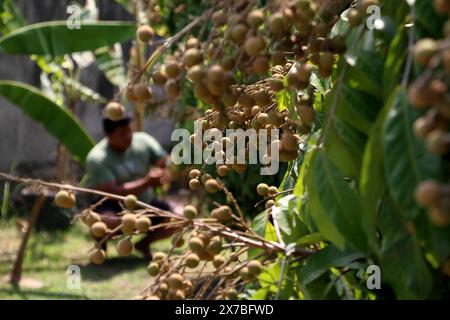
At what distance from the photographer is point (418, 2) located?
86cm

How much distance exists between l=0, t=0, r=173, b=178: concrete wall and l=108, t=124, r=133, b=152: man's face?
2.19 m

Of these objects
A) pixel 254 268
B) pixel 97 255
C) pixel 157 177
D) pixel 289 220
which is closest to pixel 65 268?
pixel 157 177

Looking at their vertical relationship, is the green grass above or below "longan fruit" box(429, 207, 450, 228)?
below

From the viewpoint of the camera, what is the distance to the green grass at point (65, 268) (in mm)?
4922

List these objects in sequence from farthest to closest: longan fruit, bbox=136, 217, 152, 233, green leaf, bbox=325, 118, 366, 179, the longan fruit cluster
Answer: longan fruit, bbox=136, 217, 152, 233, green leaf, bbox=325, 118, 366, 179, the longan fruit cluster

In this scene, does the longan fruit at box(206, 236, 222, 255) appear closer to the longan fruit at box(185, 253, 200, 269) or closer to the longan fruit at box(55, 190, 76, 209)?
the longan fruit at box(185, 253, 200, 269)

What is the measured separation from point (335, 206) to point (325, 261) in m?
0.19

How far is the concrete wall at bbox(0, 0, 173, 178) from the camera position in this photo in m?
7.61

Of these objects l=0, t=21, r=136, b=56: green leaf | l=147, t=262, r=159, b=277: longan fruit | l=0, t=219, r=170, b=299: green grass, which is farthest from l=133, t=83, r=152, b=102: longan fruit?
l=0, t=21, r=136, b=56: green leaf

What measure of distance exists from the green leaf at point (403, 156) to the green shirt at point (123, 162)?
14.9 ft

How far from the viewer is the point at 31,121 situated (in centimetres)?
771

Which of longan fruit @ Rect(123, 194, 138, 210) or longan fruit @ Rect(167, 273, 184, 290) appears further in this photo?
longan fruit @ Rect(123, 194, 138, 210)

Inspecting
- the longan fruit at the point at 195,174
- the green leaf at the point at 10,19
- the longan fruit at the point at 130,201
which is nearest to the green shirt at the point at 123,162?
the green leaf at the point at 10,19
